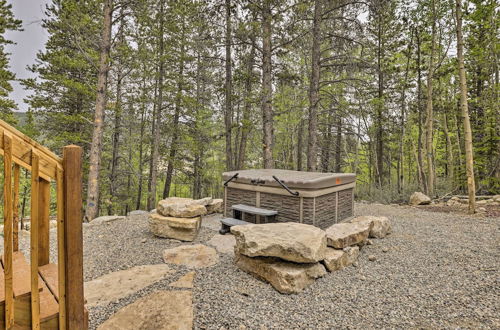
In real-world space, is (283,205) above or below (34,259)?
below

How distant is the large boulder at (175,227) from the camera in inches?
177

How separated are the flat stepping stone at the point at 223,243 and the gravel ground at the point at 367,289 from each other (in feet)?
0.65

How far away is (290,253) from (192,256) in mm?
1603

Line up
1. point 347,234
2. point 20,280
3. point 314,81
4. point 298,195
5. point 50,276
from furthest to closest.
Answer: point 314,81 < point 298,195 < point 347,234 < point 50,276 < point 20,280

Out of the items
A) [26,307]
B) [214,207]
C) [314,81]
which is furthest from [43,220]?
[314,81]

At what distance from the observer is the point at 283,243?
303 cm

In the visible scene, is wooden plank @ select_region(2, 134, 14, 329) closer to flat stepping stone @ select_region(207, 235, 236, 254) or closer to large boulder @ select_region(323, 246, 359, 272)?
flat stepping stone @ select_region(207, 235, 236, 254)

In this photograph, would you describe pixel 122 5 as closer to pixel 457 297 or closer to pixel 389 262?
pixel 389 262

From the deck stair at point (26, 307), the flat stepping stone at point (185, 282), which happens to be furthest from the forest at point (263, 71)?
the deck stair at point (26, 307)

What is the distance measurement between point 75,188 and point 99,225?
17.5ft

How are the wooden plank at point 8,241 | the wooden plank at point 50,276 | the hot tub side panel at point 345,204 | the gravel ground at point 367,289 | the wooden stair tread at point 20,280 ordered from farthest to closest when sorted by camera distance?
the hot tub side panel at point 345,204 < the gravel ground at point 367,289 < the wooden plank at point 50,276 < the wooden stair tread at point 20,280 < the wooden plank at point 8,241

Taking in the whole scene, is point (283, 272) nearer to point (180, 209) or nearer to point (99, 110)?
point (180, 209)

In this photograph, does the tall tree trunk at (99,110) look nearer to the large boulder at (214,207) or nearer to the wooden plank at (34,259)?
the large boulder at (214,207)

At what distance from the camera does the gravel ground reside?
236 centimetres
